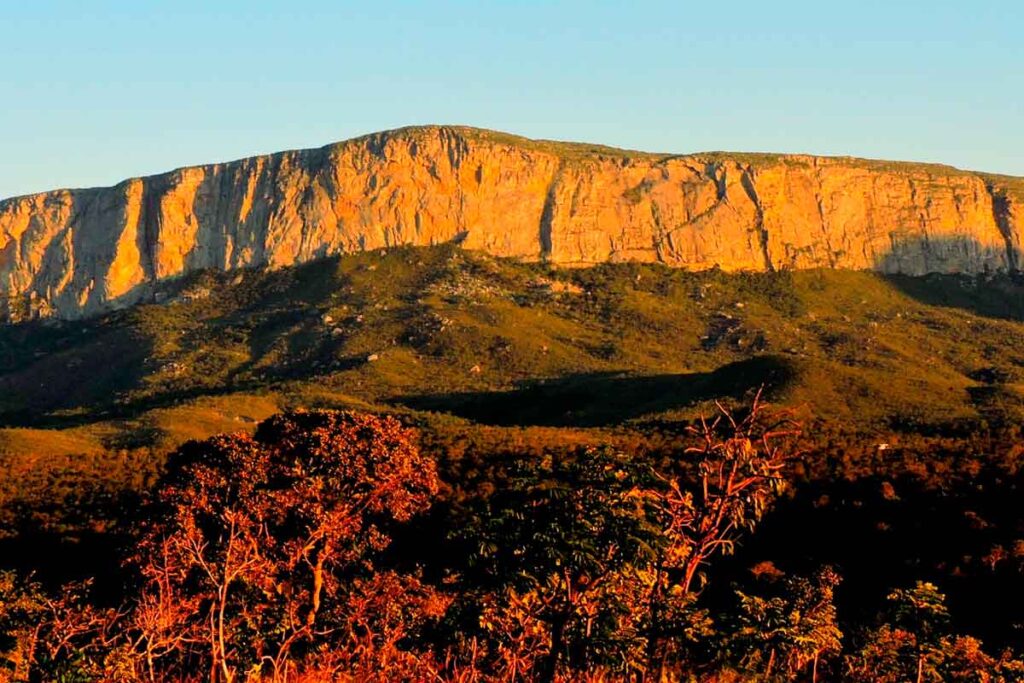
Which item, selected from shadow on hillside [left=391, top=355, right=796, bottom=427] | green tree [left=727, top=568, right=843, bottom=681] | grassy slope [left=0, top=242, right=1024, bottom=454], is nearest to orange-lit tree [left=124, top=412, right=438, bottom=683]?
green tree [left=727, top=568, right=843, bottom=681]

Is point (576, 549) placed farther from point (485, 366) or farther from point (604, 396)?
point (485, 366)

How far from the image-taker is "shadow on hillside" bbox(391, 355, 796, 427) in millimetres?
122875

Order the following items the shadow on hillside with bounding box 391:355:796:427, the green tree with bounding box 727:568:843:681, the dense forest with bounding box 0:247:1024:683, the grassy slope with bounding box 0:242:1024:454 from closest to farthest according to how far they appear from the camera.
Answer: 1. the dense forest with bounding box 0:247:1024:683
2. the green tree with bounding box 727:568:843:681
3. the shadow on hillside with bounding box 391:355:796:427
4. the grassy slope with bounding box 0:242:1024:454

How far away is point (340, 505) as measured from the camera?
44.1 metres

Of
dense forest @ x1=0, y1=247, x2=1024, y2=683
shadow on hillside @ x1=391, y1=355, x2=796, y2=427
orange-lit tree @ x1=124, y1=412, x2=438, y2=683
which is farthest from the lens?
shadow on hillside @ x1=391, y1=355, x2=796, y2=427

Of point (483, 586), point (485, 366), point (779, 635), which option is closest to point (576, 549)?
point (483, 586)

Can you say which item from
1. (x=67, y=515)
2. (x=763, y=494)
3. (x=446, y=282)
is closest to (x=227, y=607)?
(x=763, y=494)

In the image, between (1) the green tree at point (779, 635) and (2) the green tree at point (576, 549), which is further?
(1) the green tree at point (779, 635)

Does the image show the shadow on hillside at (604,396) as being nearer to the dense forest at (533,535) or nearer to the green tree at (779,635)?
the dense forest at (533,535)

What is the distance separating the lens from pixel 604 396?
5281 inches

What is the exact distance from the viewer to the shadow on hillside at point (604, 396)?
123 m

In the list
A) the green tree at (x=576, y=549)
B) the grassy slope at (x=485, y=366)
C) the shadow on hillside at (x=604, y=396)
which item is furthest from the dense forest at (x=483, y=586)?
the shadow on hillside at (x=604, y=396)

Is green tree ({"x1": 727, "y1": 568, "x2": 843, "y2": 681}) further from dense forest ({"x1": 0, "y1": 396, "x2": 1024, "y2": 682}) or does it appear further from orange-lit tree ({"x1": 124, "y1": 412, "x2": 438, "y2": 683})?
orange-lit tree ({"x1": 124, "y1": 412, "x2": 438, "y2": 683})

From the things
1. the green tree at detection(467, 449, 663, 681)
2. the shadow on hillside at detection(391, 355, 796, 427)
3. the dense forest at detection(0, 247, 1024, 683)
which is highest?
the green tree at detection(467, 449, 663, 681)
